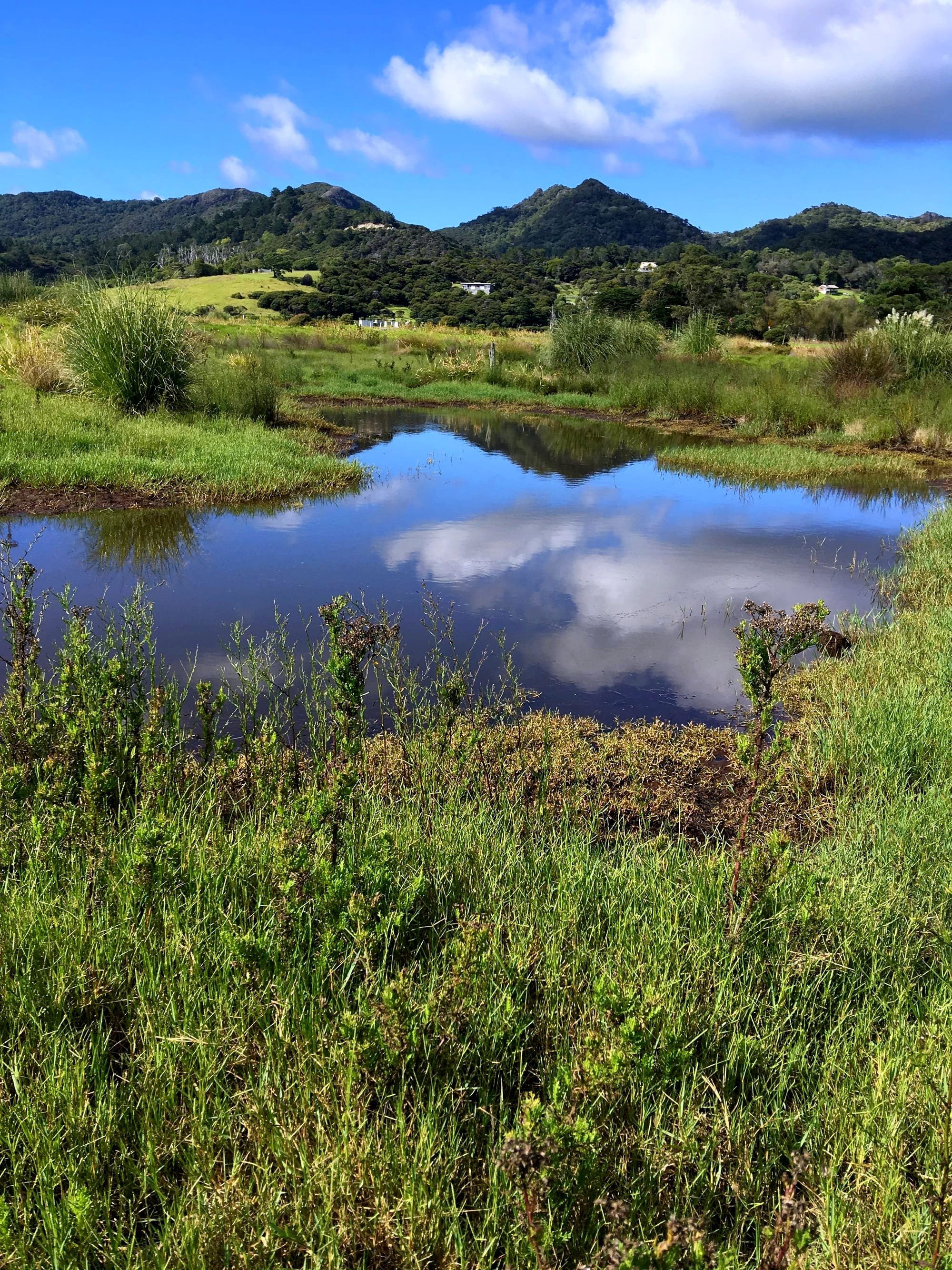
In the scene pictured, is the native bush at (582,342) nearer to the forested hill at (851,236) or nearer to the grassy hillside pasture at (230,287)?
the grassy hillside pasture at (230,287)

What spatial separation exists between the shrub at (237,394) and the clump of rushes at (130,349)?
0.45 meters

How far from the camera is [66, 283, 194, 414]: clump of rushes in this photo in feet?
40.0

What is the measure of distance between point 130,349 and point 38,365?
2.76m

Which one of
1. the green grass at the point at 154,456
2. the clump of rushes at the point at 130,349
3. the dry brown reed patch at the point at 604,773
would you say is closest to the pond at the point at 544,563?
the dry brown reed patch at the point at 604,773

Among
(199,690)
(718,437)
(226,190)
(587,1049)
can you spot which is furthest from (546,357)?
(226,190)

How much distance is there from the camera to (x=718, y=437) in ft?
54.4

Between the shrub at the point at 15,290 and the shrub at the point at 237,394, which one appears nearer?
the shrub at the point at 237,394

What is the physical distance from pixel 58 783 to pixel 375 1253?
6.05 feet

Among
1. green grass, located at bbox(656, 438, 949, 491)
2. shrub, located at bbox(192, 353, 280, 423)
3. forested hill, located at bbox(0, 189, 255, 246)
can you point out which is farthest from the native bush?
forested hill, located at bbox(0, 189, 255, 246)

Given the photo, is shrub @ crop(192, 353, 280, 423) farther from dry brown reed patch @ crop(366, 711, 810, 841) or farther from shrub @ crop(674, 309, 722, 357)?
shrub @ crop(674, 309, 722, 357)

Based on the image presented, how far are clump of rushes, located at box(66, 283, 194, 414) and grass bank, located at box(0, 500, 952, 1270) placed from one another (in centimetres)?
1054

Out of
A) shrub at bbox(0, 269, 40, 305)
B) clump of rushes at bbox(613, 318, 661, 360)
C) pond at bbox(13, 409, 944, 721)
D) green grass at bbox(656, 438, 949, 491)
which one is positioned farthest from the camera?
clump of rushes at bbox(613, 318, 661, 360)

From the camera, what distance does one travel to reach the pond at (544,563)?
545 cm

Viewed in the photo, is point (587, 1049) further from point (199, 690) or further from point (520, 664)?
point (520, 664)
